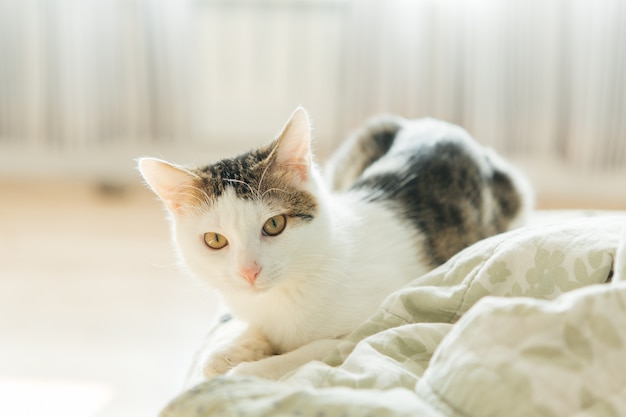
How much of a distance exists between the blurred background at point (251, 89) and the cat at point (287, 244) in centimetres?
152

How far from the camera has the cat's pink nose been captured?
1.09 m

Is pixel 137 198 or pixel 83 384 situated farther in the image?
pixel 137 198

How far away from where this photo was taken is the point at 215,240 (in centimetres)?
115

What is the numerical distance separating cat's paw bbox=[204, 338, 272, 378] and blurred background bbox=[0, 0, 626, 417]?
1.58 metres

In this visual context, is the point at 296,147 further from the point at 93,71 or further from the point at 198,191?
the point at 93,71

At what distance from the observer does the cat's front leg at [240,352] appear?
43.5 inches

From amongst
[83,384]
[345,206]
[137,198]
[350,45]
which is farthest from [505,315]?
[137,198]

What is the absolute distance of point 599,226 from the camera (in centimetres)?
96

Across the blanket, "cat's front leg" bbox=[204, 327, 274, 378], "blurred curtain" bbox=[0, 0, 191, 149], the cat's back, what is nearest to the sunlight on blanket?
"cat's front leg" bbox=[204, 327, 274, 378]

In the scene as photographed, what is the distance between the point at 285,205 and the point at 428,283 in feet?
0.93

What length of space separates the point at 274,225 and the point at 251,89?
2281 mm

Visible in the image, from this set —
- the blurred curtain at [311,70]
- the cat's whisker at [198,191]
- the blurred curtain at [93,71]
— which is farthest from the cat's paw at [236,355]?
the blurred curtain at [93,71]

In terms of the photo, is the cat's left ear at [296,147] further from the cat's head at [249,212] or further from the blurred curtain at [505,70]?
the blurred curtain at [505,70]

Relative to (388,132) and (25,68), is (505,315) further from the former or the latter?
(25,68)
